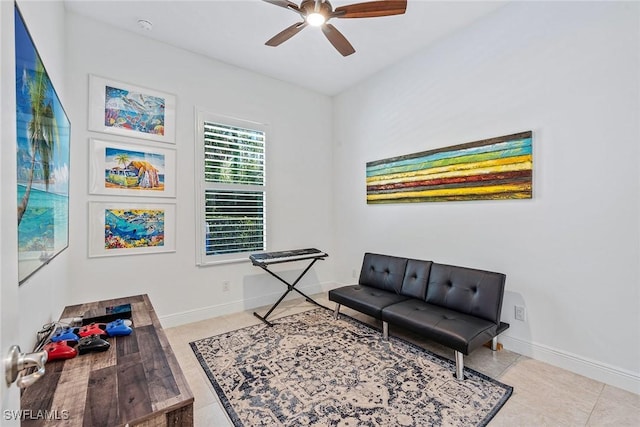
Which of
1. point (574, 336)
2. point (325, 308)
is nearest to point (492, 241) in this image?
point (574, 336)

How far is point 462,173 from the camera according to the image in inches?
113

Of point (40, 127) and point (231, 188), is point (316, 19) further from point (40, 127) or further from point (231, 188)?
point (231, 188)

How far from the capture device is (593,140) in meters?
2.15

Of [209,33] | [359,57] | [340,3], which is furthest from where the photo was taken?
[359,57]

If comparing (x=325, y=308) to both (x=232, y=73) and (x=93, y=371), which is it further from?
Answer: (x=232, y=73)

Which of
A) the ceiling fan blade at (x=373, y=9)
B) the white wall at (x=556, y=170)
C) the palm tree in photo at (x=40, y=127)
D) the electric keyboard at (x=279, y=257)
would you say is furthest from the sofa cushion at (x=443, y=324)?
the palm tree in photo at (x=40, y=127)

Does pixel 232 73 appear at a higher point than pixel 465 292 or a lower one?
higher

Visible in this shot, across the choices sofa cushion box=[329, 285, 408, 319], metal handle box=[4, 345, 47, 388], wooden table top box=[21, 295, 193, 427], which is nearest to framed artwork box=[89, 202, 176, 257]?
wooden table top box=[21, 295, 193, 427]

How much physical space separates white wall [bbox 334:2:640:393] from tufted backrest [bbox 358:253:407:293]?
376 millimetres

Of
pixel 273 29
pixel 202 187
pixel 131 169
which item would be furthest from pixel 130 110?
pixel 273 29

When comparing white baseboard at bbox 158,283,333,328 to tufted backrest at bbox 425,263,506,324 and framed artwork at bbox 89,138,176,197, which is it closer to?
framed artwork at bbox 89,138,176,197

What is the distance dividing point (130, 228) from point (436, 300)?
307cm

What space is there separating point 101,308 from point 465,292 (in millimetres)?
2956

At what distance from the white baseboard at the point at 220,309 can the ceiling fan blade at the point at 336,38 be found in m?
2.97
